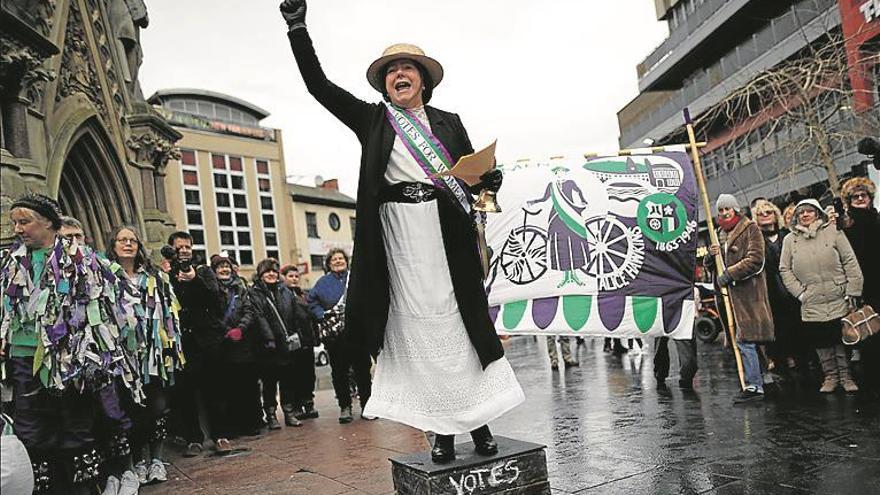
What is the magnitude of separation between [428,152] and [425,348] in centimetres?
99

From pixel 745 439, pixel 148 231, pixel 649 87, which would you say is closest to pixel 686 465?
pixel 745 439

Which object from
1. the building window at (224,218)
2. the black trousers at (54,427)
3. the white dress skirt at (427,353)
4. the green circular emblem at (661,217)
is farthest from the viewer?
the building window at (224,218)

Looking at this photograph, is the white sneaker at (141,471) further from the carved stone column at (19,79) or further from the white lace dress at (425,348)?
the carved stone column at (19,79)

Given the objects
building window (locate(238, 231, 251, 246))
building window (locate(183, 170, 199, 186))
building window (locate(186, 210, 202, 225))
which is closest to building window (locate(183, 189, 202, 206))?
building window (locate(183, 170, 199, 186))

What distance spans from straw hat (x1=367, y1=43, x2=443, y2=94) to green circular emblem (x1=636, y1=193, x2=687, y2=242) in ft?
13.3

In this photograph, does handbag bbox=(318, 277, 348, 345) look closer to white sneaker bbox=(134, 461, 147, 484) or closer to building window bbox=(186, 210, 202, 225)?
white sneaker bbox=(134, 461, 147, 484)

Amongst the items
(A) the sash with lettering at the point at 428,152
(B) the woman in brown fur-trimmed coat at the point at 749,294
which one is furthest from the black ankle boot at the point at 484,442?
(B) the woman in brown fur-trimmed coat at the point at 749,294

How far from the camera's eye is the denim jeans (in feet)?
21.7

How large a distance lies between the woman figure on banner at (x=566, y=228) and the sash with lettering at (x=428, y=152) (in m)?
3.90

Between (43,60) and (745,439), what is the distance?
988 centimetres

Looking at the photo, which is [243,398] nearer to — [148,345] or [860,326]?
[148,345]

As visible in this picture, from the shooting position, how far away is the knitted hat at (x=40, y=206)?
13.8ft

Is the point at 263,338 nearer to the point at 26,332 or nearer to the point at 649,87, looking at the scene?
the point at 26,332

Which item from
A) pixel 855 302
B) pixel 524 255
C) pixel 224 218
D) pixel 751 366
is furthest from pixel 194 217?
pixel 855 302
